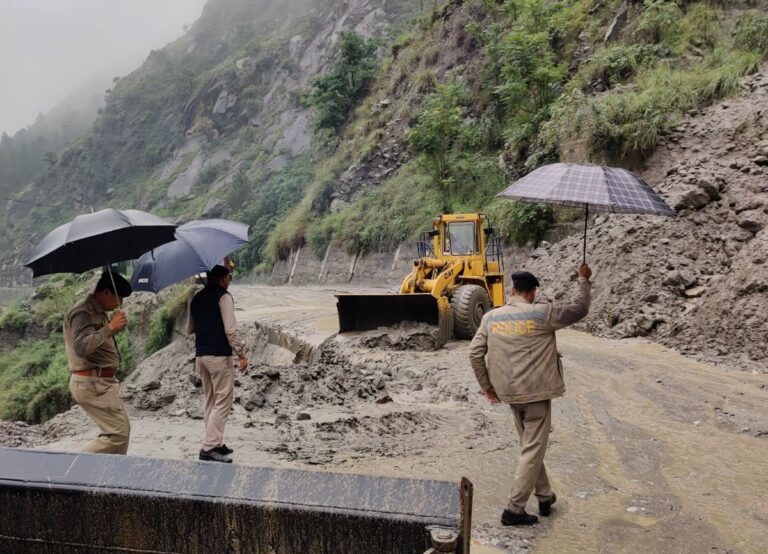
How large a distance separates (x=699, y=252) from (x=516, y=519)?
30.0ft

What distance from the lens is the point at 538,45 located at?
20141 millimetres

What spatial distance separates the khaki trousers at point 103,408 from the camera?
4340 millimetres

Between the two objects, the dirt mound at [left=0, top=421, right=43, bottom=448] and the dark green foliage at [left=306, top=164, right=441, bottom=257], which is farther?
the dark green foliage at [left=306, top=164, right=441, bottom=257]

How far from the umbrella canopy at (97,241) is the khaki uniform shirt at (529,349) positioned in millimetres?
2609

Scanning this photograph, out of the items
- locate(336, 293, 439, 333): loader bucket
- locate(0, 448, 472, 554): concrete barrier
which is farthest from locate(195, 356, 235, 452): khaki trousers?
locate(336, 293, 439, 333): loader bucket

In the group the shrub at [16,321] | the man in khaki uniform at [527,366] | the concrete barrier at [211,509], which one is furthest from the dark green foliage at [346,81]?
the concrete barrier at [211,509]

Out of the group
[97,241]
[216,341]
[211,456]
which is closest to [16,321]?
[211,456]

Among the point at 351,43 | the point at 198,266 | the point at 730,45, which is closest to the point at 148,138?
the point at 351,43

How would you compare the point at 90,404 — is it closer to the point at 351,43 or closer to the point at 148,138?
the point at 351,43

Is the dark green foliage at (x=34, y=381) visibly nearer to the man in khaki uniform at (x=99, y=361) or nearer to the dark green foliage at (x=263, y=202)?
the dark green foliage at (x=263, y=202)

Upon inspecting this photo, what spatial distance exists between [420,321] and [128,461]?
8.62 meters

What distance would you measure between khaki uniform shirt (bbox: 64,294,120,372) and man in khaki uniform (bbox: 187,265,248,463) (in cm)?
84

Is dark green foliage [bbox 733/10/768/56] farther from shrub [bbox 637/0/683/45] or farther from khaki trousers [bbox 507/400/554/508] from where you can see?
khaki trousers [bbox 507/400/554/508]

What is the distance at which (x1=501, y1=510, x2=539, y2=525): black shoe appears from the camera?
4.21 m
